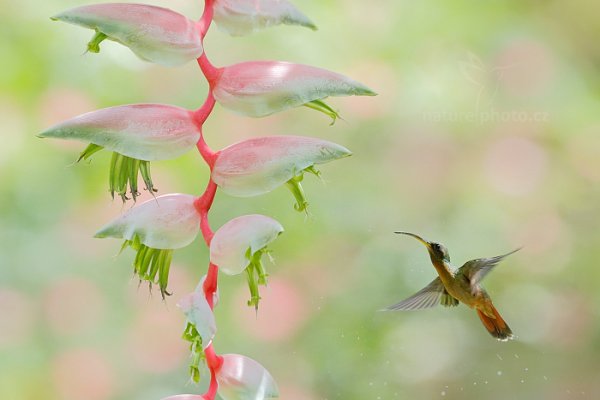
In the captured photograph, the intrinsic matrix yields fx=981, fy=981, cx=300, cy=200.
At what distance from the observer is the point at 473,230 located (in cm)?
182

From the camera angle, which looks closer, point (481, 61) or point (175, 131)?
point (175, 131)

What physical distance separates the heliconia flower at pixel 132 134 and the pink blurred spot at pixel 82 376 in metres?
1.36

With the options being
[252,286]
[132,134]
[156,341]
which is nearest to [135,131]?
[132,134]

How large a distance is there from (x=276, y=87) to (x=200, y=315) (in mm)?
117

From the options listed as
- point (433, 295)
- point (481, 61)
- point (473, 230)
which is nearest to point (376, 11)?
point (481, 61)

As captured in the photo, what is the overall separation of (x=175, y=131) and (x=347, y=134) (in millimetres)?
1405

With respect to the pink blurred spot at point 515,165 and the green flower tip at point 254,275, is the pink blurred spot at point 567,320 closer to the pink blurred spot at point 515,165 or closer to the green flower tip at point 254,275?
the pink blurred spot at point 515,165

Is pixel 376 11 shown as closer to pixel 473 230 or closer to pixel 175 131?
pixel 473 230

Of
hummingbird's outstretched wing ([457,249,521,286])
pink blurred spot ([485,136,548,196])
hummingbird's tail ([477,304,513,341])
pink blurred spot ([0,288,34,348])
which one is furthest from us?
pink blurred spot ([485,136,548,196])

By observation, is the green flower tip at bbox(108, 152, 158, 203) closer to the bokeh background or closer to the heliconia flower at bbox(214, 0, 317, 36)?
the heliconia flower at bbox(214, 0, 317, 36)

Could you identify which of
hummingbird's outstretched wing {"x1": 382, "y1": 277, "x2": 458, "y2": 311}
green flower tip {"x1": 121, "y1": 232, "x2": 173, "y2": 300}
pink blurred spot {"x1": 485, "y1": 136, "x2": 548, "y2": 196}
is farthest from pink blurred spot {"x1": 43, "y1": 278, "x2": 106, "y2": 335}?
green flower tip {"x1": 121, "y1": 232, "x2": 173, "y2": 300}

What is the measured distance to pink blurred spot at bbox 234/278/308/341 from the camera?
70.3 inches

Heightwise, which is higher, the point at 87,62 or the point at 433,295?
the point at 433,295

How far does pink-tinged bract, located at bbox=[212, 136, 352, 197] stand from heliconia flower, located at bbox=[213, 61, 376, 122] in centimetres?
2
